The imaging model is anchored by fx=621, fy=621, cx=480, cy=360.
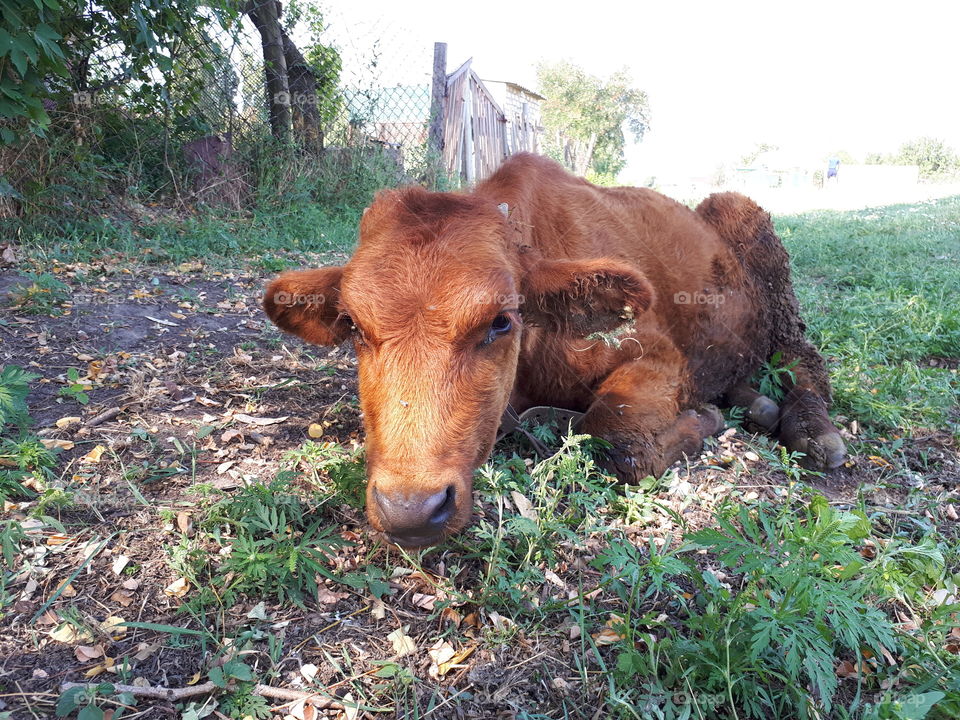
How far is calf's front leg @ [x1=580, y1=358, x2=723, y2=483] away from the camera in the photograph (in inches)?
123

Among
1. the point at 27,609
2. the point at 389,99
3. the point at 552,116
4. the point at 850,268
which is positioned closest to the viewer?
the point at 27,609

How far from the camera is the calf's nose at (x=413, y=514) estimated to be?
1934 mm

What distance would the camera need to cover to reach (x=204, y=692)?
1.78m

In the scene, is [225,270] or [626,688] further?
[225,270]

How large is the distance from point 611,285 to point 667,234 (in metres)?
1.70

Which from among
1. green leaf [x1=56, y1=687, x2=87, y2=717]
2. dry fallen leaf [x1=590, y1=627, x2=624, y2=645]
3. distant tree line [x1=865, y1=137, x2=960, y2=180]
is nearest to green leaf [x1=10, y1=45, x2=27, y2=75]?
green leaf [x1=56, y1=687, x2=87, y2=717]

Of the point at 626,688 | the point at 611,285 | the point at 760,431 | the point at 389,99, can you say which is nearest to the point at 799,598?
the point at 626,688

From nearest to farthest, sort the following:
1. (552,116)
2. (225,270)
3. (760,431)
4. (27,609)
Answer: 1. (27,609)
2. (760,431)
3. (225,270)
4. (552,116)

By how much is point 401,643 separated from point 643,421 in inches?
70.6

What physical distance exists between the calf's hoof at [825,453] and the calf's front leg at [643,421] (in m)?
0.54

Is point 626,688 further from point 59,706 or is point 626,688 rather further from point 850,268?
point 850,268

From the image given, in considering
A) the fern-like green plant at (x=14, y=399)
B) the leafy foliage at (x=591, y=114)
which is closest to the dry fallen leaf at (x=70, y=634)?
the fern-like green plant at (x=14, y=399)

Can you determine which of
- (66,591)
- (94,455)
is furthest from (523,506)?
(94,455)

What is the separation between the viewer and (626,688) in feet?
6.04
